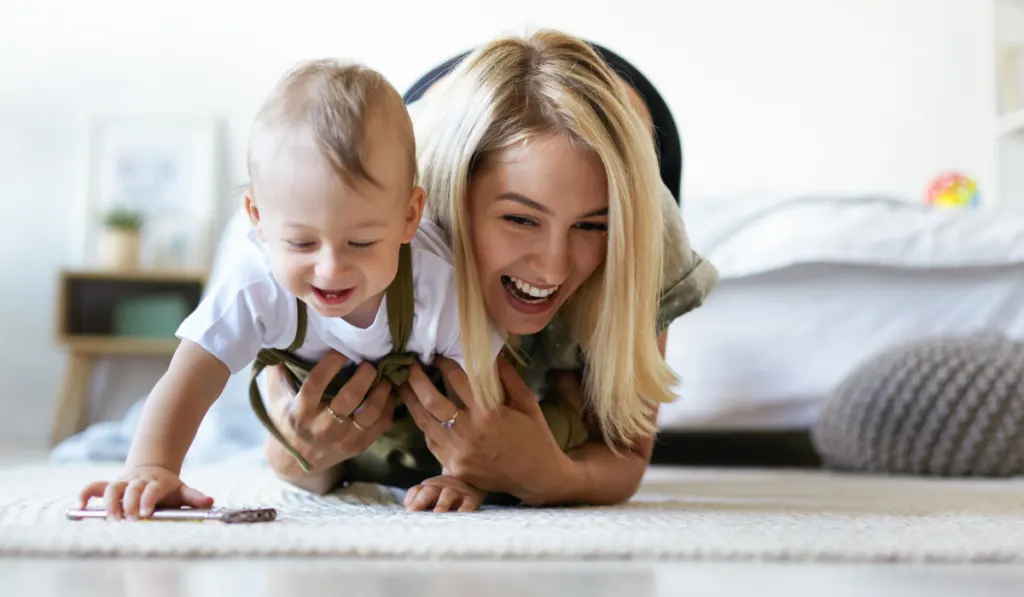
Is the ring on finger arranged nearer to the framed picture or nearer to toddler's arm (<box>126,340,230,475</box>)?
toddler's arm (<box>126,340,230,475</box>)

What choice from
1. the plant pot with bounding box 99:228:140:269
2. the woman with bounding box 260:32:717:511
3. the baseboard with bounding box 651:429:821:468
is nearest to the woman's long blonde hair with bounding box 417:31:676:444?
the woman with bounding box 260:32:717:511

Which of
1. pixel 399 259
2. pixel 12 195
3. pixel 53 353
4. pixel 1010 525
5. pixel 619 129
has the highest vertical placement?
pixel 619 129

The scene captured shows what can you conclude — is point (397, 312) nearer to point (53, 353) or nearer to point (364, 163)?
point (364, 163)

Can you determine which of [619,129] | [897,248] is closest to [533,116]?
[619,129]

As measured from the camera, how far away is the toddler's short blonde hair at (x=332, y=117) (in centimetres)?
88

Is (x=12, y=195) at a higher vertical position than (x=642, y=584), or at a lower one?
lower

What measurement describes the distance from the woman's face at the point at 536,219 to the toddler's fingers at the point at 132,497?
37 cm

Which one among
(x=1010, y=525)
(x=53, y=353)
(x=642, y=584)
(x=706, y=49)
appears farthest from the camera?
(x=706, y=49)

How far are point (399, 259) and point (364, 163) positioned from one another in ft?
0.46

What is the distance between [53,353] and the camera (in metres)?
3.43

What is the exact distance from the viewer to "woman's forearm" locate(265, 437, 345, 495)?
120 centimetres

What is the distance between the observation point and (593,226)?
1056 mm

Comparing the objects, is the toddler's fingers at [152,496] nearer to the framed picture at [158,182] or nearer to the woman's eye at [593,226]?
the woman's eye at [593,226]

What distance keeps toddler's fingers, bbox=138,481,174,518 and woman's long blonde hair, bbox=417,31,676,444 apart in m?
0.31
